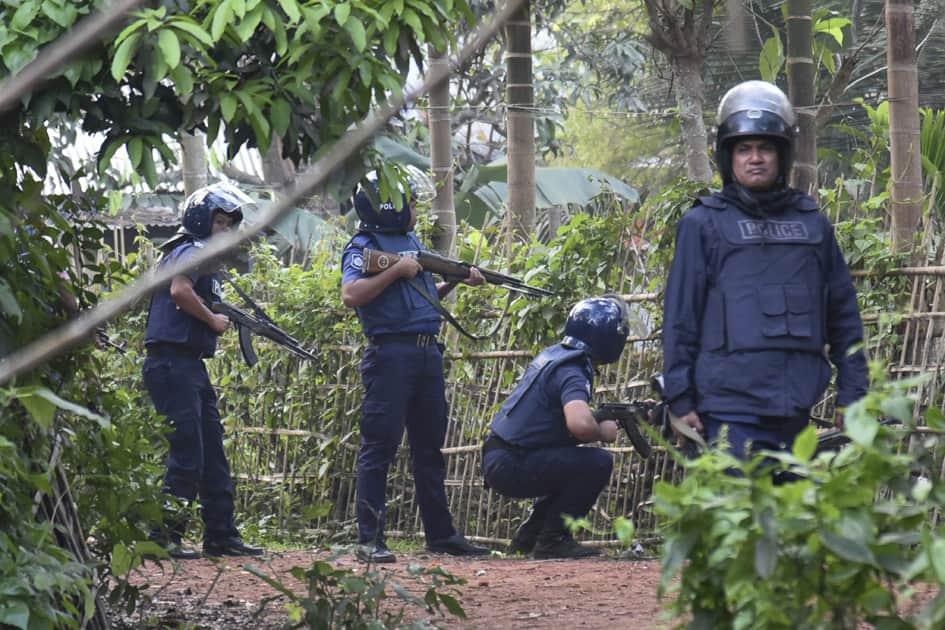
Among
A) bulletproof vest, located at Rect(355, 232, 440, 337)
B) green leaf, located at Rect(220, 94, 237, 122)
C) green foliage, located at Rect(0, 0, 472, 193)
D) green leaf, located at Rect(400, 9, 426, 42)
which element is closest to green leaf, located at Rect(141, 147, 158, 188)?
green foliage, located at Rect(0, 0, 472, 193)

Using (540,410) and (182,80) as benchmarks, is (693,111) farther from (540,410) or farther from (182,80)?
(182,80)

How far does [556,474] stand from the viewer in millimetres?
7184

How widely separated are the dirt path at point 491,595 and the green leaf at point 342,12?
1764 millimetres

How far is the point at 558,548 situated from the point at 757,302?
291 cm

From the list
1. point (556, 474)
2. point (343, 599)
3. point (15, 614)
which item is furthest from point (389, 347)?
point (15, 614)

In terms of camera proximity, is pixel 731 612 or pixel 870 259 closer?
pixel 731 612

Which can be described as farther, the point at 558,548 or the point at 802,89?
the point at 802,89

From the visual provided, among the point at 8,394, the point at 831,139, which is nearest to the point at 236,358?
the point at 8,394

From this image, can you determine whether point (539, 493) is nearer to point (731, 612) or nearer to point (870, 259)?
point (870, 259)

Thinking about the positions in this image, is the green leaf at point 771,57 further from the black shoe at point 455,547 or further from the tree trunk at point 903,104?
the black shoe at point 455,547

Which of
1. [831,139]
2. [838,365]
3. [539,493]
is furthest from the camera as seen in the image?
[831,139]

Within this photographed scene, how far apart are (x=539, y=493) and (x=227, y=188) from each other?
221 centimetres

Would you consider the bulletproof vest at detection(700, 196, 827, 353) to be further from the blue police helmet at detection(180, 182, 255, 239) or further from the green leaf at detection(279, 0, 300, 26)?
the blue police helmet at detection(180, 182, 255, 239)

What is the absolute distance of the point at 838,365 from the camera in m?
5.00
